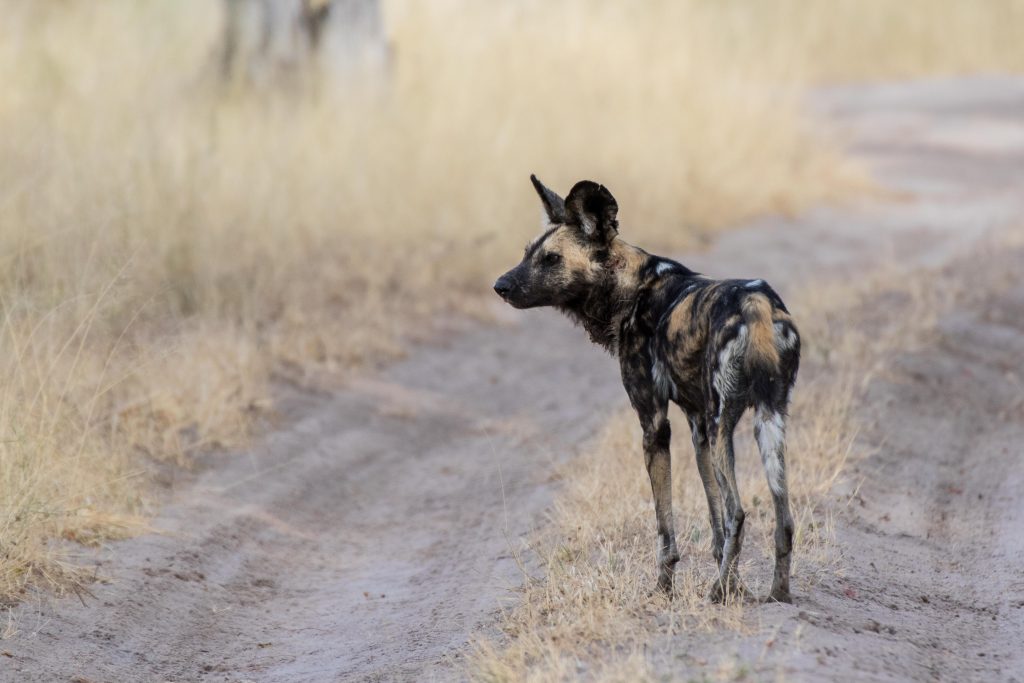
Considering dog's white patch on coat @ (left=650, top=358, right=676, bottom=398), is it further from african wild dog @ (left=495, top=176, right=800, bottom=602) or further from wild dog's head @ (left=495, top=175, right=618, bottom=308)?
wild dog's head @ (left=495, top=175, right=618, bottom=308)

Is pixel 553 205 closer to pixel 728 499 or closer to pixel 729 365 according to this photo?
pixel 729 365

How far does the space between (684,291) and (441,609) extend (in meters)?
1.53

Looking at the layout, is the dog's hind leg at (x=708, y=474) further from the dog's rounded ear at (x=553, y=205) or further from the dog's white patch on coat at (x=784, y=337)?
the dog's rounded ear at (x=553, y=205)

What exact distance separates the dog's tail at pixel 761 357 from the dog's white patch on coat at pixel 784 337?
0.06 feet

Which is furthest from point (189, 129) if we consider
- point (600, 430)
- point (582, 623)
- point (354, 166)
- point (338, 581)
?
point (582, 623)

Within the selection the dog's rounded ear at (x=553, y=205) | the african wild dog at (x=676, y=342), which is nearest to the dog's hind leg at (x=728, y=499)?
the african wild dog at (x=676, y=342)

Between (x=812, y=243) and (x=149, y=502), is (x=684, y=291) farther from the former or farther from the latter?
(x=812, y=243)

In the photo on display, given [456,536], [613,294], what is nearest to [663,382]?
[613,294]

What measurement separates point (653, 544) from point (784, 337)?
1247 mm

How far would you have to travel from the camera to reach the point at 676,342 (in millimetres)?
4211

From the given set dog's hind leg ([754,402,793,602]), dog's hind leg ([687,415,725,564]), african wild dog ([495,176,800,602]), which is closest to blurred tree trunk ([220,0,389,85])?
african wild dog ([495,176,800,602])

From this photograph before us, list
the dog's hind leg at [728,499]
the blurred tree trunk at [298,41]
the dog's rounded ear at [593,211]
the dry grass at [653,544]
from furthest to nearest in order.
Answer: the blurred tree trunk at [298,41]
the dog's rounded ear at [593,211]
the dog's hind leg at [728,499]
the dry grass at [653,544]

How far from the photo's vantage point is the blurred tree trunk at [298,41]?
38.1ft

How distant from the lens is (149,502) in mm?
5828
